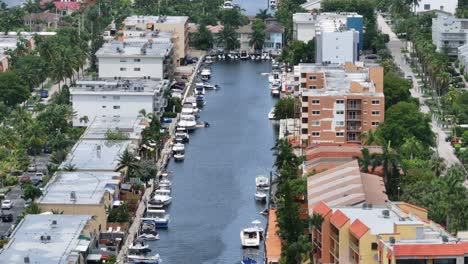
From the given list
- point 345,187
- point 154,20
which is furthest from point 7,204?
point 154,20

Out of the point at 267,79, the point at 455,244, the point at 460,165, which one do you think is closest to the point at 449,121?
the point at 460,165

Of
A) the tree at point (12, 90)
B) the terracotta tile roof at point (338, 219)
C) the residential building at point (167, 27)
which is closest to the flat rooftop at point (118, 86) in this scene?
the tree at point (12, 90)

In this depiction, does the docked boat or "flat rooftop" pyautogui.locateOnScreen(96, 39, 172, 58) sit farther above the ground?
"flat rooftop" pyautogui.locateOnScreen(96, 39, 172, 58)

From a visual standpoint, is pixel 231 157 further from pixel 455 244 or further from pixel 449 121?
pixel 455 244

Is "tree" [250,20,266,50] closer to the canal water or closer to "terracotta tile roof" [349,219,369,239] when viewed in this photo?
the canal water

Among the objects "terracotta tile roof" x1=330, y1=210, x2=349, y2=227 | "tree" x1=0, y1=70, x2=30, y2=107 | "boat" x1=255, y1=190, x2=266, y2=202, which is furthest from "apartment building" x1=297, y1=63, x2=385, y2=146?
"terracotta tile roof" x1=330, y1=210, x2=349, y2=227

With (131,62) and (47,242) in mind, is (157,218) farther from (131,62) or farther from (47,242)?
(131,62)

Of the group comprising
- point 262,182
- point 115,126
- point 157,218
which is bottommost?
point 157,218
